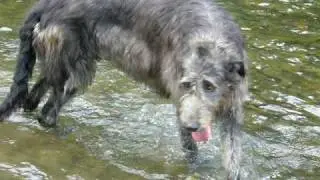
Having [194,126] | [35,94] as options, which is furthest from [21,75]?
[194,126]

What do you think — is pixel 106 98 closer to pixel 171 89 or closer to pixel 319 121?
pixel 171 89

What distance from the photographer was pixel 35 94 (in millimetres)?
7902

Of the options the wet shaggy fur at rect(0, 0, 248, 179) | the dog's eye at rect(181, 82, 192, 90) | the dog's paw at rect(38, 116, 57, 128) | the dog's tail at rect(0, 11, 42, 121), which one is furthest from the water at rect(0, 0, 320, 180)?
the dog's eye at rect(181, 82, 192, 90)

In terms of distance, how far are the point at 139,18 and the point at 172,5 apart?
Result: 38cm

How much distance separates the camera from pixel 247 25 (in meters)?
11.1

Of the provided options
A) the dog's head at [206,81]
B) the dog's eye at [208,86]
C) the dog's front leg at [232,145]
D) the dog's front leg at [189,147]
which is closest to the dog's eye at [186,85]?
the dog's head at [206,81]

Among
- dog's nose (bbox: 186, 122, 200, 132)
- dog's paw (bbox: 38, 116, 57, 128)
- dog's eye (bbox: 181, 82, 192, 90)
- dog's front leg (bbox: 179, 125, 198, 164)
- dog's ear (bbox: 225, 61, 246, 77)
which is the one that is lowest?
dog's front leg (bbox: 179, 125, 198, 164)

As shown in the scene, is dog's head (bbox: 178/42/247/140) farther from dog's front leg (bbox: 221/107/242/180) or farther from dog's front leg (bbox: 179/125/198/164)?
dog's front leg (bbox: 179/125/198/164)

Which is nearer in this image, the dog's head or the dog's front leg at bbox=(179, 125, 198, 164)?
the dog's head

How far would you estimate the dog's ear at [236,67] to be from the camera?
20.2 feet

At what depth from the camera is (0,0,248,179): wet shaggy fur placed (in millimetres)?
6133

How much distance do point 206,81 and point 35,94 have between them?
103 inches

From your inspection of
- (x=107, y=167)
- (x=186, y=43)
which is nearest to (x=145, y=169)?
(x=107, y=167)

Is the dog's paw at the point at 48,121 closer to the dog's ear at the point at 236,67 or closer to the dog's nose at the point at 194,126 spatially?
the dog's nose at the point at 194,126
